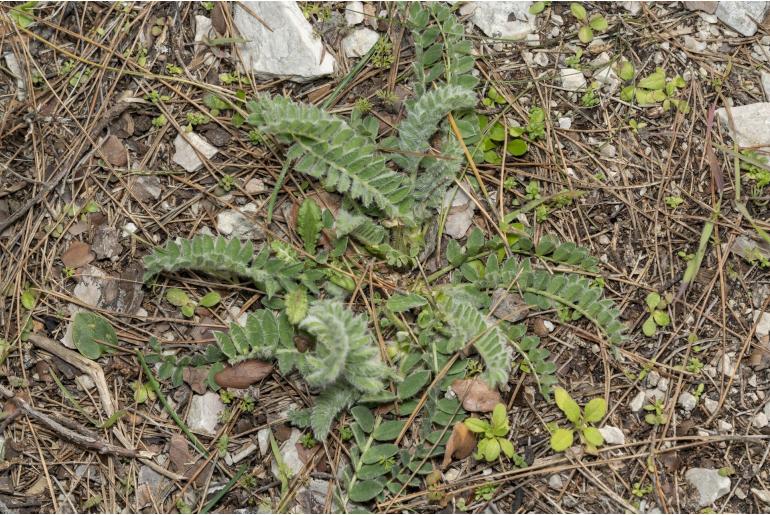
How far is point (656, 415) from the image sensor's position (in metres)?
2.74

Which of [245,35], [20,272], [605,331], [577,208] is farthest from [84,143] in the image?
[605,331]

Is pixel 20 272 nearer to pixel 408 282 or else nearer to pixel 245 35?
pixel 245 35

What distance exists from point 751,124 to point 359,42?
179 cm

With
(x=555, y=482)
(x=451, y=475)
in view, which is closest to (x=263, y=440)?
(x=451, y=475)

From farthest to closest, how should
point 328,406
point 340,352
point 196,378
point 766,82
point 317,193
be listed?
point 766,82 < point 317,193 < point 196,378 < point 328,406 < point 340,352

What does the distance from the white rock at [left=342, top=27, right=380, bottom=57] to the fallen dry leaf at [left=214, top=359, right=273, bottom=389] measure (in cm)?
145

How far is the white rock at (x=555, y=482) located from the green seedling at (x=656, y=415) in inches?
17.2

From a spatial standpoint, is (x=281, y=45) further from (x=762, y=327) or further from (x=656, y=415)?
(x=762, y=327)

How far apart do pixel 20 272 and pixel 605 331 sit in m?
2.51

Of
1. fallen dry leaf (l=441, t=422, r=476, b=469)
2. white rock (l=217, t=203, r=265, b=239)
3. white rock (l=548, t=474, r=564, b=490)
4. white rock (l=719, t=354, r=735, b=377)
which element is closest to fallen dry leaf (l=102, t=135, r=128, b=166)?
white rock (l=217, t=203, r=265, b=239)

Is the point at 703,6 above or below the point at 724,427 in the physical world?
above

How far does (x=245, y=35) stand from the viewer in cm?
304

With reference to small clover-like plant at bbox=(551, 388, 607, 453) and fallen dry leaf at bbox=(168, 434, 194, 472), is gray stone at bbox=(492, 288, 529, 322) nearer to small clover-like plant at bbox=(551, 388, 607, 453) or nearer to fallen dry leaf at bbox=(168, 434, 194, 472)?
small clover-like plant at bbox=(551, 388, 607, 453)

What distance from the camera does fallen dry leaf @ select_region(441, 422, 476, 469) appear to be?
8.59 feet
